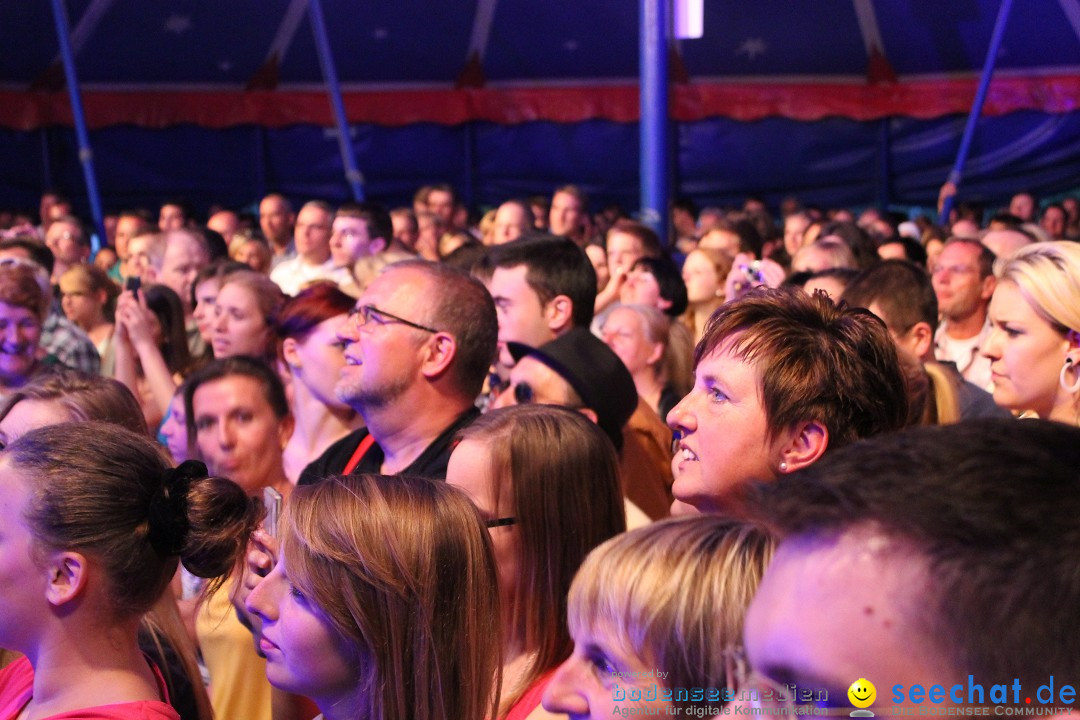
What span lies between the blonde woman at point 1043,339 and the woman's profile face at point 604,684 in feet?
6.16

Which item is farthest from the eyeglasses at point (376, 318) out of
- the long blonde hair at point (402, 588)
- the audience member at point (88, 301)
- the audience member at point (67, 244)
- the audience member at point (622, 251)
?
the audience member at point (67, 244)

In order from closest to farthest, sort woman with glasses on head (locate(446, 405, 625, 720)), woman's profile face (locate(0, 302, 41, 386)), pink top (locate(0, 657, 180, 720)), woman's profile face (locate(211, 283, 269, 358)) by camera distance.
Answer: pink top (locate(0, 657, 180, 720)), woman with glasses on head (locate(446, 405, 625, 720)), woman's profile face (locate(0, 302, 41, 386)), woman's profile face (locate(211, 283, 269, 358))

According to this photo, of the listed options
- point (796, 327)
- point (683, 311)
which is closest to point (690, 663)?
point (796, 327)

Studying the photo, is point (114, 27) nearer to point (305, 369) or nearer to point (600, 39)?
point (600, 39)

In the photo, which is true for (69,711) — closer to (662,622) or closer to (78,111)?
(662,622)

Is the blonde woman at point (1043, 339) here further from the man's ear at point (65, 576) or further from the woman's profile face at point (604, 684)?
the man's ear at point (65, 576)

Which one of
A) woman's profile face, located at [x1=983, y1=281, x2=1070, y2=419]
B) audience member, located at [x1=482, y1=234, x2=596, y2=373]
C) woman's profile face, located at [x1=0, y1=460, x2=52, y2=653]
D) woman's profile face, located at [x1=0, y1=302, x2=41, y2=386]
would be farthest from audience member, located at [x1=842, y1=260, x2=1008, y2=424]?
woman's profile face, located at [x1=0, y1=302, x2=41, y2=386]

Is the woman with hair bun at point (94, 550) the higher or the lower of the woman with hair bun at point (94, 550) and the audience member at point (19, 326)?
the lower

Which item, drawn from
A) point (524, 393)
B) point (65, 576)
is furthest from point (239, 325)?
point (65, 576)

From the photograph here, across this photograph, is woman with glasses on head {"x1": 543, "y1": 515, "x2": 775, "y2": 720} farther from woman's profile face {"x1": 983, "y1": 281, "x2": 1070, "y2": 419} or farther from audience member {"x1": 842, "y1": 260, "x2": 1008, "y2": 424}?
audience member {"x1": 842, "y1": 260, "x2": 1008, "y2": 424}

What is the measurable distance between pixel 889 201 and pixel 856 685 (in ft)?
52.7

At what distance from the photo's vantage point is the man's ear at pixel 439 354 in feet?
10.4

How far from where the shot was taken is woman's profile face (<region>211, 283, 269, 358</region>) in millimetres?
4625

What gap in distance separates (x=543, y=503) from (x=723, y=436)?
42 cm
